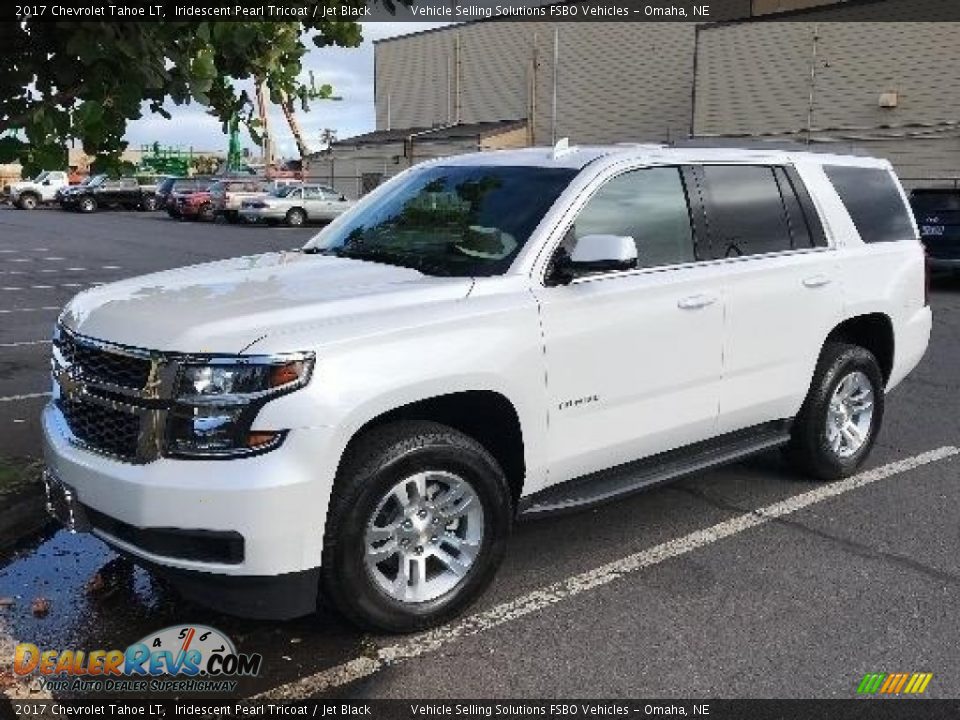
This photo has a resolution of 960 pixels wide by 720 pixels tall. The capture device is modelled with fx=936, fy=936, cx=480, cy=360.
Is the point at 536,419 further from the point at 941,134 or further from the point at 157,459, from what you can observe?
the point at 941,134

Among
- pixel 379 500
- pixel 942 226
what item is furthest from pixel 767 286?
pixel 942 226

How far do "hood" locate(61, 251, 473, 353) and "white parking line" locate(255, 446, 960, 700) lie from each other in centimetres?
123

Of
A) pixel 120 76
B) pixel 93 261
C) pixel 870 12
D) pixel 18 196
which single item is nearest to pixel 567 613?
pixel 120 76

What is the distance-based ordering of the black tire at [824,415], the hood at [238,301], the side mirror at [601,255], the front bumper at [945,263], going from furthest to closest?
the front bumper at [945,263]
the black tire at [824,415]
the side mirror at [601,255]
the hood at [238,301]

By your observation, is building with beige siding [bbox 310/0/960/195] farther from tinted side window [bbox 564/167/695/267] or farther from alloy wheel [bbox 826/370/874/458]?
tinted side window [bbox 564/167/695/267]

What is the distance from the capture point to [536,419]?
3805 millimetres

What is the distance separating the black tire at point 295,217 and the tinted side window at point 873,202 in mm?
28616

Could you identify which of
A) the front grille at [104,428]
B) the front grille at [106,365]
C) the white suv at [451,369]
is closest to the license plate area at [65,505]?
the white suv at [451,369]

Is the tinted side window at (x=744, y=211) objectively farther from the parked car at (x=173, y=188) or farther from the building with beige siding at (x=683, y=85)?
the parked car at (x=173, y=188)

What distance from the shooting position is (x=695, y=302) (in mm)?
4375

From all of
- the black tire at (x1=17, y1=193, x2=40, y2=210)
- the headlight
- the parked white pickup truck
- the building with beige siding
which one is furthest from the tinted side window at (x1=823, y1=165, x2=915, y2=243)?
the black tire at (x1=17, y1=193, x2=40, y2=210)

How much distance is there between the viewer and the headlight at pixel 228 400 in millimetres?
3123

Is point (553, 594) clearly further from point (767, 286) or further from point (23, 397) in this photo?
point (23, 397)

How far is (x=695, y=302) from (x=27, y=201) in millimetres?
43708
